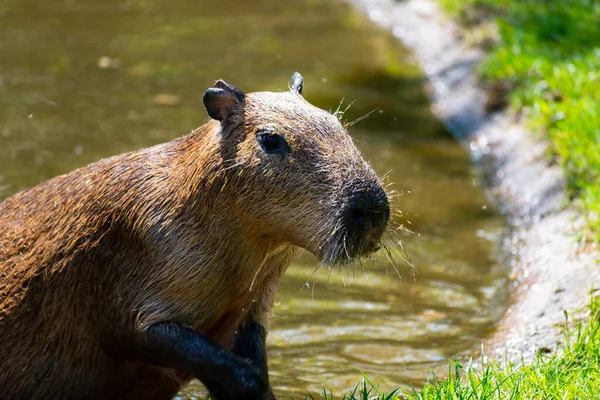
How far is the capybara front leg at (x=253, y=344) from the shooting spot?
15.7 feet

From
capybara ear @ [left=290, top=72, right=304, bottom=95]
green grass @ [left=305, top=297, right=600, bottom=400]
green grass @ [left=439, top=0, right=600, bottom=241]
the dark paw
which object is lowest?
the dark paw

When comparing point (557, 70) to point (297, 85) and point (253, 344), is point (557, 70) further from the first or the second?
point (253, 344)

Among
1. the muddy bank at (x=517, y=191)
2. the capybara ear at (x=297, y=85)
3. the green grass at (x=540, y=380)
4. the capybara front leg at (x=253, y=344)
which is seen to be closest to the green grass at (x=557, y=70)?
the muddy bank at (x=517, y=191)

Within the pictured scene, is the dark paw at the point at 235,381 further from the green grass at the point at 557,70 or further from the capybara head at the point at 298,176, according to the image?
the green grass at the point at 557,70

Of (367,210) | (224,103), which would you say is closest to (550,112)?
(224,103)

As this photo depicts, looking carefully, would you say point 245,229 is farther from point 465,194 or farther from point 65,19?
point 65,19

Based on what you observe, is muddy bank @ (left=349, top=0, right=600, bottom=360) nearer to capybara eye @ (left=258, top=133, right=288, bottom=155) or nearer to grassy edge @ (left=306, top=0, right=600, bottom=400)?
grassy edge @ (left=306, top=0, right=600, bottom=400)

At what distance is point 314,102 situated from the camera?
9.70 m

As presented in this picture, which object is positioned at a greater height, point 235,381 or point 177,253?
point 177,253

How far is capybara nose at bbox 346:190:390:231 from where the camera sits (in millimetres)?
4195

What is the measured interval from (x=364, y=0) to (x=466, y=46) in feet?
11.5

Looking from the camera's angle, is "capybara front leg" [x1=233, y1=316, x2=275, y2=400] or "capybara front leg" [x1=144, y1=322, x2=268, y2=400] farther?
"capybara front leg" [x1=233, y1=316, x2=275, y2=400]

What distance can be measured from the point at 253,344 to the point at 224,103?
1131 millimetres

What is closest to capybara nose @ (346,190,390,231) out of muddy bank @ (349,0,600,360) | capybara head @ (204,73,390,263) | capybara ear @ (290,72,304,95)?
capybara head @ (204,73,390,263)
